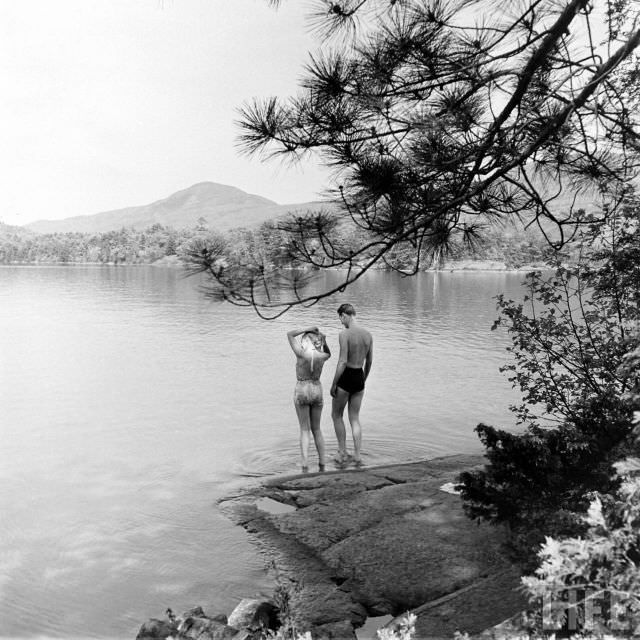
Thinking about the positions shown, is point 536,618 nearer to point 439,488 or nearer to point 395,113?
point 395,113

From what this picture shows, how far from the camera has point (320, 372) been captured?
8.27 meters

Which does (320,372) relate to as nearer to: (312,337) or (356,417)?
(312,337)

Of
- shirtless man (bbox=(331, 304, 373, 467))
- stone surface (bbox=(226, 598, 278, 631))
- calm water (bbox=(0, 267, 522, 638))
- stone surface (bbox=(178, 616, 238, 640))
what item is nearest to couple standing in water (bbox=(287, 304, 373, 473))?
shirtless man (bbox=(331, 304, 373, 467))

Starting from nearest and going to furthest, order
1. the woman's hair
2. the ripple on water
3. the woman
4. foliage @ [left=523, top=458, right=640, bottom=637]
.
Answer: foliage @ [left=523, top=458, right=640, bottom=637] → the woman → the woman's hair → the ripple on water

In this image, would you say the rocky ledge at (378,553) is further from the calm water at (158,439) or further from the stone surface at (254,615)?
the calm water at (158,439)

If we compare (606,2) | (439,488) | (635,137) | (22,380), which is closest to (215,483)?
(439,488)

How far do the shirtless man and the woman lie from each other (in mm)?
309

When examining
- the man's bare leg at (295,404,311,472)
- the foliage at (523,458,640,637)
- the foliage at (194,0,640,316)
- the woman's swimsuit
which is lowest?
the man's bare leg at (295,404,311,472)

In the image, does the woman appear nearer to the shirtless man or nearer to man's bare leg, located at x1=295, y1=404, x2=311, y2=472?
man's bare leg, located at x1=295, y1=404, x2=311, y2=472

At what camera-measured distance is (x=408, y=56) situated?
5.57 meters

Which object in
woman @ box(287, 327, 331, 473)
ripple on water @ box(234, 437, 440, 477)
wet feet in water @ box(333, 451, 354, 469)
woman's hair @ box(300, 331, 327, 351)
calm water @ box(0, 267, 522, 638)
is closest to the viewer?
calm water @ box(0, 267, 522, 638)

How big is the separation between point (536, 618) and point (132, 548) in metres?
5.19

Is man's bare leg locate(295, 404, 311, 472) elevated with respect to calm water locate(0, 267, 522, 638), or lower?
elevated

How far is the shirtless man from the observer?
8445 mm
